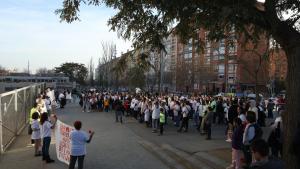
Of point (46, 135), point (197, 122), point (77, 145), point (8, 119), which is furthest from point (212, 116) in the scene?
point (77, 145)

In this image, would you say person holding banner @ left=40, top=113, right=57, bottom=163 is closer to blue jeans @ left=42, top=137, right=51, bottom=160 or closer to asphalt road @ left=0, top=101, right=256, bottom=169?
blue jeans @ left=42, top=137, right=51, bottom=160

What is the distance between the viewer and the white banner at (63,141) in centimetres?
1151

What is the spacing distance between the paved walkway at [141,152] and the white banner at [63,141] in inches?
10.6

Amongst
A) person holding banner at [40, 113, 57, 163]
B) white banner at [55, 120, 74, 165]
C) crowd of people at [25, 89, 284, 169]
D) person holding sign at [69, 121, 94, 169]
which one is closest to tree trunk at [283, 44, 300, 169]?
crowd of people at [25, 89, 284, 169]

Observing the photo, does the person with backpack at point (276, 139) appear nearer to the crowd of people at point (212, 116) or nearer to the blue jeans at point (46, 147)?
the crowd of people at point (212, 116)

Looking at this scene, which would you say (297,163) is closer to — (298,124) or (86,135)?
(298,124)

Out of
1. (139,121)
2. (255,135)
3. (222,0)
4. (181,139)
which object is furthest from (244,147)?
(139,121)

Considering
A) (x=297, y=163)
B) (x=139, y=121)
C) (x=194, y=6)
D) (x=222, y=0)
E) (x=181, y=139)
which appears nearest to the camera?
(x=297, y=163)

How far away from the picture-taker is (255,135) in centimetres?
1031

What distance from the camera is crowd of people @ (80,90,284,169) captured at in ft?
34.2

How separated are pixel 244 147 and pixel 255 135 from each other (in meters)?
0.46

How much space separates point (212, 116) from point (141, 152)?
8.74 meters

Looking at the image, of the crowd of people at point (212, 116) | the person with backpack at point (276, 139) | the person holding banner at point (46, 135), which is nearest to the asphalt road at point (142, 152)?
the person holding banner at point (46, 135)

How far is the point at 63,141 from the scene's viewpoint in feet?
38.8
